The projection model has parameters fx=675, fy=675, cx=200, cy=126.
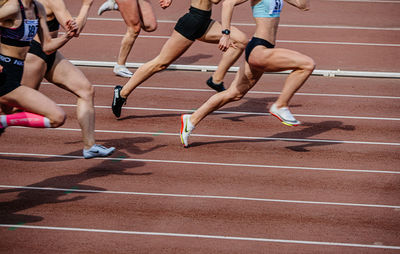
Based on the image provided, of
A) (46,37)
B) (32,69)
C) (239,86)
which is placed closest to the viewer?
(46,37)

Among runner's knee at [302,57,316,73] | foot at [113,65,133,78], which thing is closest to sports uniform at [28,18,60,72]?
runner's knee at [302,57,316,73]

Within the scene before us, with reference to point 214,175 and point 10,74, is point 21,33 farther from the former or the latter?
point 214,175

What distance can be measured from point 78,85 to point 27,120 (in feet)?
3.40

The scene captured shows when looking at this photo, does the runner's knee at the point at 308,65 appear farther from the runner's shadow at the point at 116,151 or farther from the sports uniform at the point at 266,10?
the runner's shadow at the point at 116,151

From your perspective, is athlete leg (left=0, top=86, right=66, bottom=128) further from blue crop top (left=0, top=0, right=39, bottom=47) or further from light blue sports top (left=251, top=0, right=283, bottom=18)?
light blue sports top (left=251, top=0, right=283, bottom=18)

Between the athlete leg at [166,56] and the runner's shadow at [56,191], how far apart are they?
1514mm

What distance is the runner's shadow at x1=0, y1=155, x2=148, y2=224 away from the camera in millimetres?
6695

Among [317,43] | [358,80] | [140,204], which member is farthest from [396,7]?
[140,204]

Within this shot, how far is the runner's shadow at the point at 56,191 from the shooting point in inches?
264

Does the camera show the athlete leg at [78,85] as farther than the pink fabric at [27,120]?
Yes

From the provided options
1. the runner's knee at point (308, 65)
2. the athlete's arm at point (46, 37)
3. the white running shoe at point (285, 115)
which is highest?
the athlete's arm at point (46, 37)

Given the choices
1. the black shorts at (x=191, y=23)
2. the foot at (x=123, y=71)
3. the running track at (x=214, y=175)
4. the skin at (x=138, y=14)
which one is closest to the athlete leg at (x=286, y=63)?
the running track at (x=214, y=175)

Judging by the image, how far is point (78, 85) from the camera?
25.1 ft

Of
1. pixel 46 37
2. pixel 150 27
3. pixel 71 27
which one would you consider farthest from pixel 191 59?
pixel 71 27
